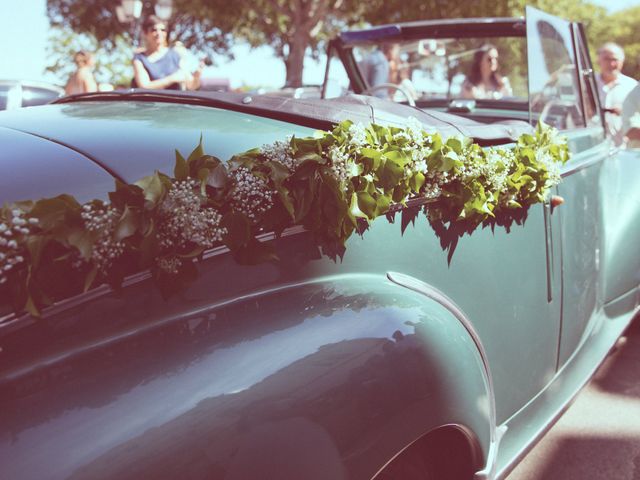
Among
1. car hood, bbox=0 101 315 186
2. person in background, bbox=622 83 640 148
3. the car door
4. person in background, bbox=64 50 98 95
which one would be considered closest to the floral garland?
car hood, bbox=0 101 315 186

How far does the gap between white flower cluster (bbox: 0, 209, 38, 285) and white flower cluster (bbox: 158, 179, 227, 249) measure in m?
0.25

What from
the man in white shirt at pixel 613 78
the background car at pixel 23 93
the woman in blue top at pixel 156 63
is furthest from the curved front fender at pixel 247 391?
the background car at pixel 23 93

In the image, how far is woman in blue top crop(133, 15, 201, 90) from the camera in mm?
5688

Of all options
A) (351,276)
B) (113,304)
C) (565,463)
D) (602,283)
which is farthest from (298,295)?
(602,283)

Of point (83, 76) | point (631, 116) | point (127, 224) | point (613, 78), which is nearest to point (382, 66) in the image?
point (631, 116)

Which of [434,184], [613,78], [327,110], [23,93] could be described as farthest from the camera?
[23,93]

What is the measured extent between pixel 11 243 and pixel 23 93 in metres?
7.72

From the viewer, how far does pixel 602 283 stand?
3.08 metres

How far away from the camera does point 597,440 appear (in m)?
2.94

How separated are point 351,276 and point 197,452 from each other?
605 mm

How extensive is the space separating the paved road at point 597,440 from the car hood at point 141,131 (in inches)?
71.8

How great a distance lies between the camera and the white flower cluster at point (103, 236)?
1.24 metres

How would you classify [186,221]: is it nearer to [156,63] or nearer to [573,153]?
[573,153]

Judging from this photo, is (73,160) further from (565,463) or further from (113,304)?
(565,463)
